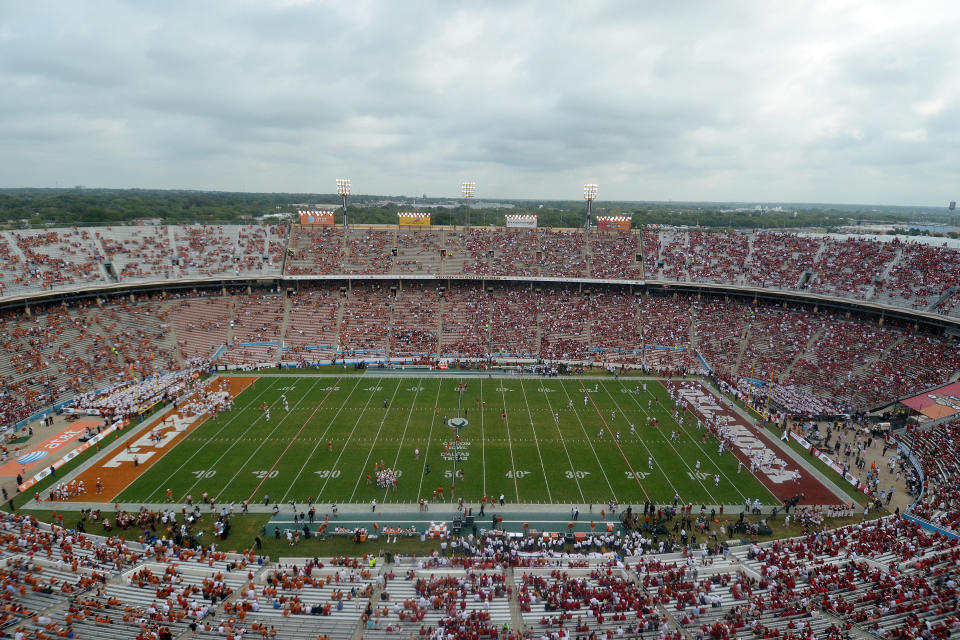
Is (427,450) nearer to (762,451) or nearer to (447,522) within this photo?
(447,522)

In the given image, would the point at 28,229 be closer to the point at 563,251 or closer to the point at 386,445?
the point at 386,445

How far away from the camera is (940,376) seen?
31.7m

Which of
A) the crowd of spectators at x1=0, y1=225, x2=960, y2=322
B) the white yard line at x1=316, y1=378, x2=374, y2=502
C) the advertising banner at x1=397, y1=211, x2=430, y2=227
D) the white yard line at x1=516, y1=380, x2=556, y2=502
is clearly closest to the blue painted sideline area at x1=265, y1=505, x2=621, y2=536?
the white yard line at x1=316, y1=378, x2=374, y2=502

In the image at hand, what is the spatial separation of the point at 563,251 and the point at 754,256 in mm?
18237

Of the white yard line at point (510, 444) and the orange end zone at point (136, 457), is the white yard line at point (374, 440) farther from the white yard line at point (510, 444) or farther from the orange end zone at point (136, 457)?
the orange end zone at point (136, 457)

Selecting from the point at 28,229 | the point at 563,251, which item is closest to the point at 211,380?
the point at 28,229

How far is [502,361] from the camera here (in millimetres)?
40438

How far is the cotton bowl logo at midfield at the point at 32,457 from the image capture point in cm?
2408

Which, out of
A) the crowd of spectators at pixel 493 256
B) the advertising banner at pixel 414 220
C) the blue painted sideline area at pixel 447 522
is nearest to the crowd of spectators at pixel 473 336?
the crowd of spectators at pixel 493 256

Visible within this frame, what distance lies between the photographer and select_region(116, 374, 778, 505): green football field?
878 inches

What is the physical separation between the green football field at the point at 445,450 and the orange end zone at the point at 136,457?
0.57 m

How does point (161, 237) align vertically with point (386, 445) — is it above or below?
above

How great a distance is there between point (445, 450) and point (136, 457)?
48.7 feet

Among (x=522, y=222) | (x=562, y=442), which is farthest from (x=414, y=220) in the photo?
(x=562, y=442)
